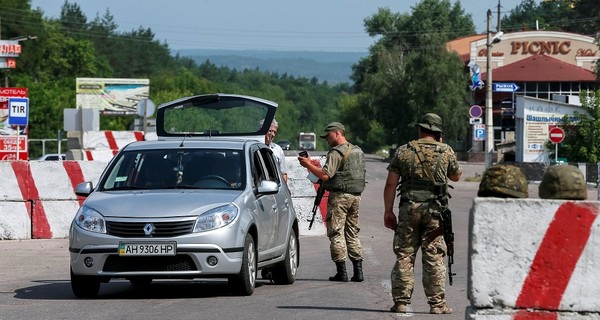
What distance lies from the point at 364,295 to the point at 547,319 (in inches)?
228

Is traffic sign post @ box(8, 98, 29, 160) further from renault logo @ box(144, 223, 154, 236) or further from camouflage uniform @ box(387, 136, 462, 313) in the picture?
camouflage uniform @ box(387, 136, 462, 313)

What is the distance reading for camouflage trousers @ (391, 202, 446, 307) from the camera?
11.1 m

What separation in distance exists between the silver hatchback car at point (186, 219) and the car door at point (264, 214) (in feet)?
0.03

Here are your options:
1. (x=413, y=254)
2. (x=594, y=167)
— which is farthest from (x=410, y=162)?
(x=594, y=167)

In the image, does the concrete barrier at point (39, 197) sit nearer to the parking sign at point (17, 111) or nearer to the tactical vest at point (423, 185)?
the tactical vest at point (423, 185)

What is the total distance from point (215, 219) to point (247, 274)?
638 mm

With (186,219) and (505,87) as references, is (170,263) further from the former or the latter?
(505,87)

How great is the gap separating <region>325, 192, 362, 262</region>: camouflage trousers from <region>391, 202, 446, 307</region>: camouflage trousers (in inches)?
A: 124

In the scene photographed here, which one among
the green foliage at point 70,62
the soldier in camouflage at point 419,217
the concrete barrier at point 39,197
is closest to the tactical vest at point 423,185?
the soldier in camouflage at point 419,217

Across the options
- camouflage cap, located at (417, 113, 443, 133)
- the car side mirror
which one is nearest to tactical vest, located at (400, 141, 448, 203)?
camouflage cap, located at (417, 113, 443, 133)

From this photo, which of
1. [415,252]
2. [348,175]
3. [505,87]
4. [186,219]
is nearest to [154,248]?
[186,219]

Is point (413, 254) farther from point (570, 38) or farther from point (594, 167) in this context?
point (570, 38)

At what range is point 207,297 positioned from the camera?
492 inches

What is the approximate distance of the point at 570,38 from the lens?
362ft
